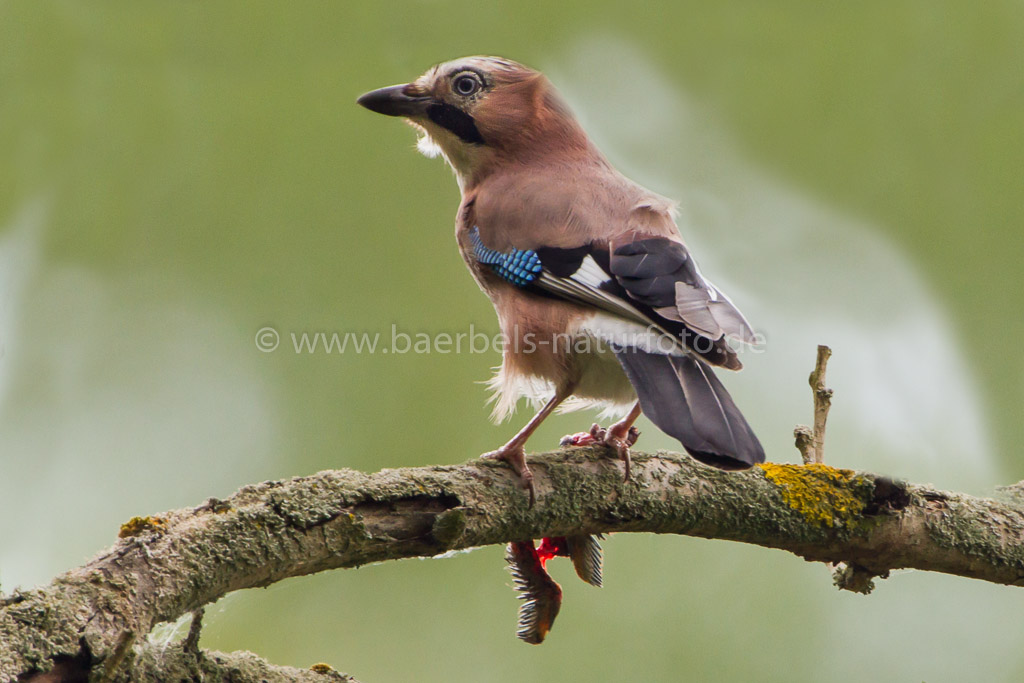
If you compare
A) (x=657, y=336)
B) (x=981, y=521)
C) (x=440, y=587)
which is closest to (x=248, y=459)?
(x=440, y=587)

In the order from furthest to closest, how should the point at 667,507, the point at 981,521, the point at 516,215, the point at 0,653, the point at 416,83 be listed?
the point at 416,83
the point at 516,215
the point at 981,521
the point at 667,507
the point at 0,653

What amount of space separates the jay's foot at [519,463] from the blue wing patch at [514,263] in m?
0.91

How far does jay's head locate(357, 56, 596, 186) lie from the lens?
4602 mm

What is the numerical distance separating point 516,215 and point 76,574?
2.48 metres

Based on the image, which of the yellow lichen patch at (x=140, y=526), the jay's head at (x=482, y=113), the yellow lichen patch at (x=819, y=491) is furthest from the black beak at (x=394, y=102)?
the yellow lichen patch at (x=140, y=526)

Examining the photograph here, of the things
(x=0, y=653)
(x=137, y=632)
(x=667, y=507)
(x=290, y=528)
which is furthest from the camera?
(x=667, y=507)

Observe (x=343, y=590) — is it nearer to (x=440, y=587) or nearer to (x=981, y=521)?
(x=440, y=587)

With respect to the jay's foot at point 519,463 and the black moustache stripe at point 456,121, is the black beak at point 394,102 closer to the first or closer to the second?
the black moustache stripe at point 456,121

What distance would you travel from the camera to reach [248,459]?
5.00 metres

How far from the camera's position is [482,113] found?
4637 mm

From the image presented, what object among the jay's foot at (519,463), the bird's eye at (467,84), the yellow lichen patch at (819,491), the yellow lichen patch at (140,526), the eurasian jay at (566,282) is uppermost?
the bird's eye at (467,84)

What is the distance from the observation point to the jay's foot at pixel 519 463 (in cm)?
307

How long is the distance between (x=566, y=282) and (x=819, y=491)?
1.19 metres

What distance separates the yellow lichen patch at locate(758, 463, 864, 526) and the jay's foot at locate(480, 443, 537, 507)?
2.95ft
